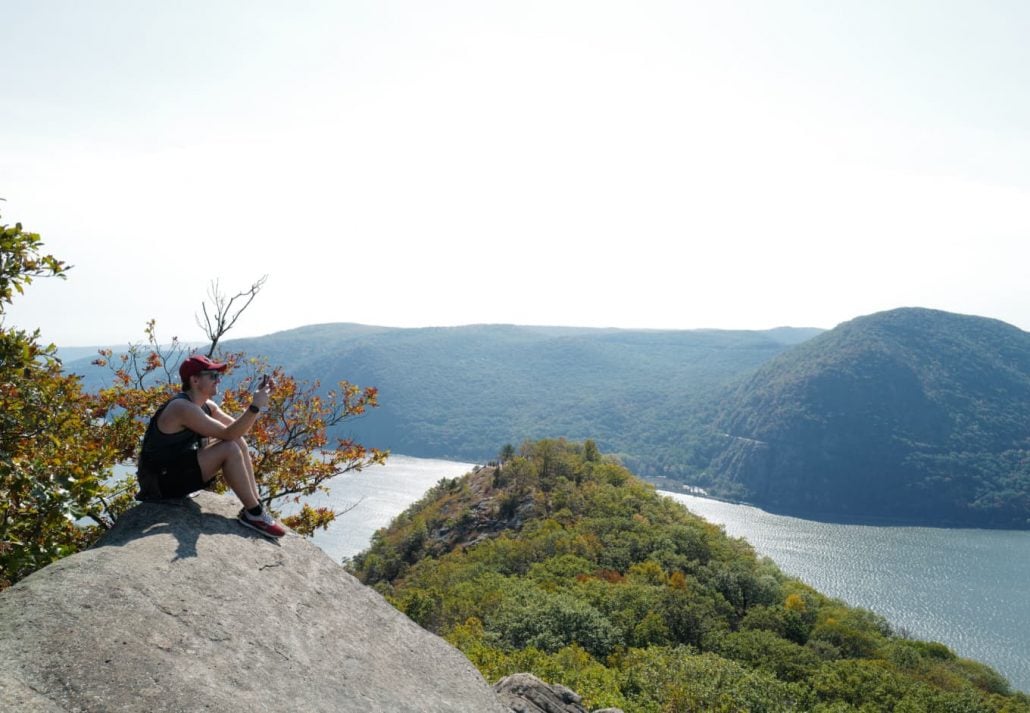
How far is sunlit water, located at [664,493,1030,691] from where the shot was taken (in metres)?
94.1

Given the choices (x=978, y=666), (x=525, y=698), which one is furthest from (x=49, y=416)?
(x=978, y=666)

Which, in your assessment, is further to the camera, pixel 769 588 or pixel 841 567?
pixel 841 567

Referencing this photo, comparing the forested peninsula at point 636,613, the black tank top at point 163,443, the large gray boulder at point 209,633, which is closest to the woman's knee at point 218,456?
the black tank top at point 163,443

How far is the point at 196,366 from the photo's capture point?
24.9ft

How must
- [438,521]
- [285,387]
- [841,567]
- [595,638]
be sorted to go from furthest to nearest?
[841,567] → [438,521] → [595,638] → [285,387]

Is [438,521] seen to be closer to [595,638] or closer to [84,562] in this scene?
[595,638]

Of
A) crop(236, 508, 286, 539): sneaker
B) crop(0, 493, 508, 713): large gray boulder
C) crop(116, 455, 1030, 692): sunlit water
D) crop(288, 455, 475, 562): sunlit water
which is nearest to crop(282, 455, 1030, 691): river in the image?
crop(116, 455, 1030, 692): sunlit water

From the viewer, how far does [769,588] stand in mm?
57656

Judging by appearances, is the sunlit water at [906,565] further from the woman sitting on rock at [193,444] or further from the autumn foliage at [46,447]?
the woman sitting on rock at [193,444]

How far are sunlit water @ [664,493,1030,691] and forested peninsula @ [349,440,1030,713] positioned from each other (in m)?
37.2

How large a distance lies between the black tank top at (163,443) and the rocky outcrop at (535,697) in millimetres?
6878

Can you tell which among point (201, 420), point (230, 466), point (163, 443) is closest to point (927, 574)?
point (230, 466)

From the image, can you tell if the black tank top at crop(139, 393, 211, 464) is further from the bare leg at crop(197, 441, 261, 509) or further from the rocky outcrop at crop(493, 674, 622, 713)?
the rocky outcrop at crop(493, 674, 622, 713)

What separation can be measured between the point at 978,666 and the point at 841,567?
2584 inches
